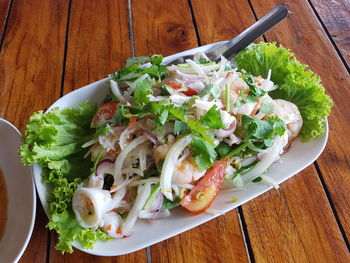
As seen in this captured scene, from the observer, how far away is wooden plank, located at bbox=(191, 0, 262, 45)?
2.12 m

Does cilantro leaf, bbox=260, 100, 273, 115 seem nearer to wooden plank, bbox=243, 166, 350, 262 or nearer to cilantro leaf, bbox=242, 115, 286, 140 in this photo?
cilantro leaf, bbox=242, 115, 286, 140

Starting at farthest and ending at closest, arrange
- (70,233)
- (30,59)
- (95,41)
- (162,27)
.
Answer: (162,27) → (95,41) → (30,59) → (70,233)

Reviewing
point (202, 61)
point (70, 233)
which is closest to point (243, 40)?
point (202, 61)

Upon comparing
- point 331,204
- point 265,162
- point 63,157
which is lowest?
point 331,204

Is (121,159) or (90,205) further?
(121,159)

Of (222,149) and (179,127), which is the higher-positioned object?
(179,127)

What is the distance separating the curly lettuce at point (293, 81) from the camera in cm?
154

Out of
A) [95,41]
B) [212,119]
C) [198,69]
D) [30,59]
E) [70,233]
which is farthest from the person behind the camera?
[95,41]

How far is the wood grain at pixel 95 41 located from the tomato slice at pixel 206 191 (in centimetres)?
80

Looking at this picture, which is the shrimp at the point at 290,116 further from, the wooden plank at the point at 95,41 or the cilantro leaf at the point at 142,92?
the wooden plank at the point at 95,41

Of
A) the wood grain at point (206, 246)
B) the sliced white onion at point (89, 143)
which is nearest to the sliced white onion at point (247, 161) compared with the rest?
the wood grain at point (206, 246)

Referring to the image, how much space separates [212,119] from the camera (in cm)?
131

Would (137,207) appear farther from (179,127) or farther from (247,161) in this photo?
(247,161)

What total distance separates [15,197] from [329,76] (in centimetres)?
154
